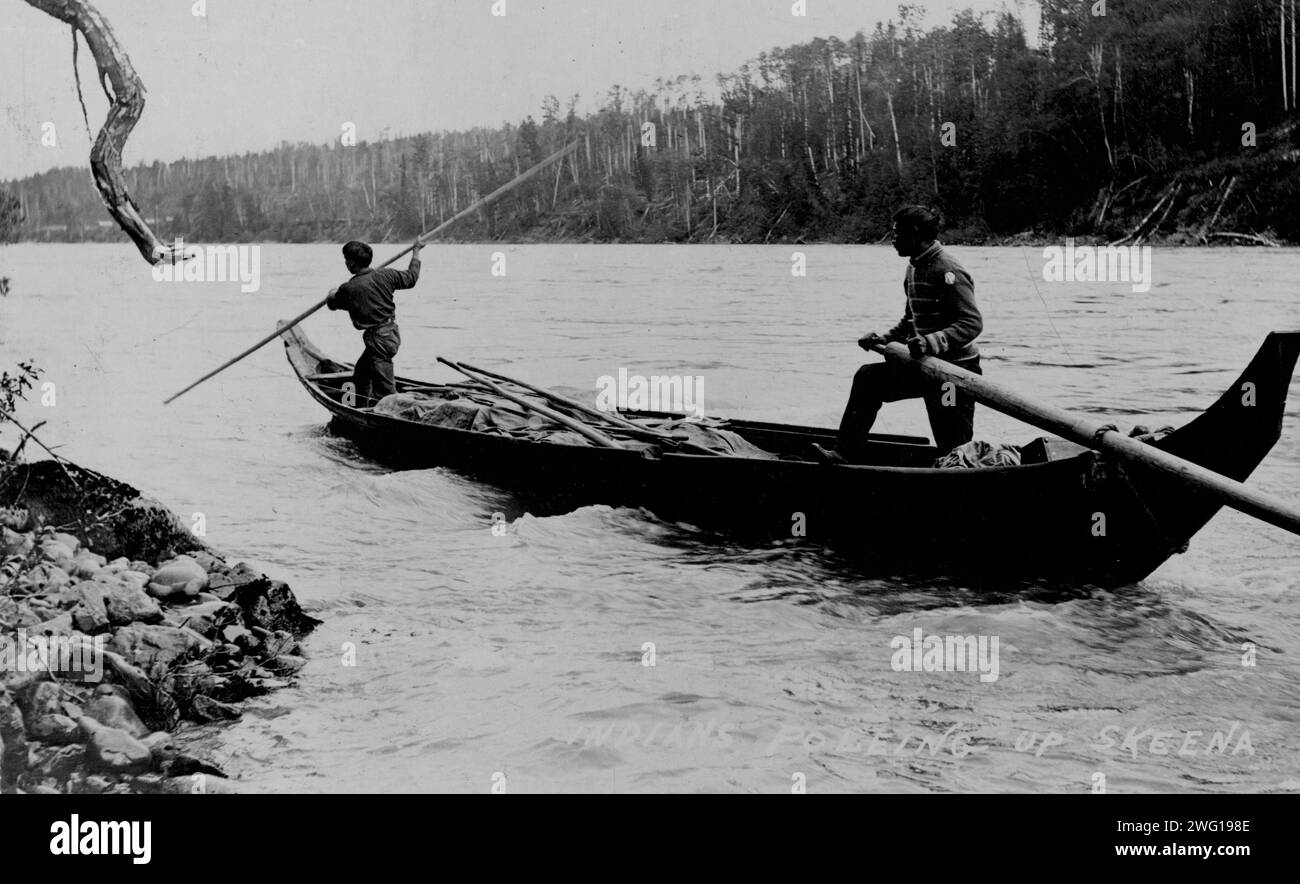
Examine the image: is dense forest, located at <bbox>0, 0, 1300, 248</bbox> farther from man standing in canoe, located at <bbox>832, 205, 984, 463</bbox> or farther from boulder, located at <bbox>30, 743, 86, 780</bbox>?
boulder, located at <bbox>30, 743, 86, 780</bbox>

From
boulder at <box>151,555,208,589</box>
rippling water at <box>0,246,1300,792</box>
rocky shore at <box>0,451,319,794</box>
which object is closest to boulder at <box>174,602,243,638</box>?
rocky shore at <box>0,451,319,794</box>

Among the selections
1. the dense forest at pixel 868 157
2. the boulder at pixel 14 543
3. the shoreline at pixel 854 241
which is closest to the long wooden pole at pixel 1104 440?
the dense forest at pixel 868 157

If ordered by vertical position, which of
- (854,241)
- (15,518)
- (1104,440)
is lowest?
(15,518)

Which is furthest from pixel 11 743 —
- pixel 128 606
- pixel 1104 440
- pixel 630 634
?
pixel 1104 440

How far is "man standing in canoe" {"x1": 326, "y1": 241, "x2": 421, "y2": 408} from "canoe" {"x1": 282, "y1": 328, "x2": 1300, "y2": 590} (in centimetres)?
172

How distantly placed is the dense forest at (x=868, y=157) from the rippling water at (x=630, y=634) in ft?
4.17

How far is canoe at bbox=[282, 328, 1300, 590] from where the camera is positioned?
143 inches

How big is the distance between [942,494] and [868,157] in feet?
65.0

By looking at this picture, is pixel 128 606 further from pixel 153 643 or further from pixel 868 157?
pixel 868 157

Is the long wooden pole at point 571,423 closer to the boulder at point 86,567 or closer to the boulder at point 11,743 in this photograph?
the boulder at point 86,567

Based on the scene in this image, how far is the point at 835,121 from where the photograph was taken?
21.9m

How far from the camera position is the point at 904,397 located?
184 inches

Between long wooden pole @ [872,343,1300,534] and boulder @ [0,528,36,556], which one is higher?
long wooden pole @ [872,343,1300,534]

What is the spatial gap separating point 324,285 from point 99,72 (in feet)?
47.4
